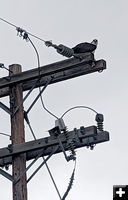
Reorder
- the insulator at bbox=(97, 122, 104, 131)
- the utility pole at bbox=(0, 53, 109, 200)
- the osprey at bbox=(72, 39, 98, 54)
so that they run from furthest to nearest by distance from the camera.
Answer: the osprey at bbox=(72, 39, 98, 54)
the insulator at bbox=(97, 122, 104, 131)
the utility pole at bbox=(0, 53, 109, 200)

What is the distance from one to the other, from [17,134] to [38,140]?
57 cm

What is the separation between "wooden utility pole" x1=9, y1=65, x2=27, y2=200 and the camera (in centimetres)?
2181

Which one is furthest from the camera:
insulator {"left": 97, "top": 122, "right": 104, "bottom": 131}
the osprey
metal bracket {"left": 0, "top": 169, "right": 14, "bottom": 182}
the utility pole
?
metal bracket {"left": 0, "top": 169, "right": 14, "bottom": 182}

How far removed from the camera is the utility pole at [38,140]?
21562 mm

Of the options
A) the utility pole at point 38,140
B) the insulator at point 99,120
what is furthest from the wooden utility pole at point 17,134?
the insulator at point 99,120

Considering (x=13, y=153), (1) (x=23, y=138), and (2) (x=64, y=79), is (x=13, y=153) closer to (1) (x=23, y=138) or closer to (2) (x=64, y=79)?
(1) (x=23, y=138)

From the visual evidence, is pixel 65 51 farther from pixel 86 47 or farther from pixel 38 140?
pixel 38 140

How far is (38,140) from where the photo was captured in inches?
867

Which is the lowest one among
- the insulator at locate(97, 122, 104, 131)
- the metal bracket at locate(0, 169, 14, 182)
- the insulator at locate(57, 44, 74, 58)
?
the metal bracket at locate(0, 169, 14, 182)

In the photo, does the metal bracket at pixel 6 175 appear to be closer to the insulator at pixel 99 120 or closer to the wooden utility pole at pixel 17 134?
the wooden utility pole at pixel 17 134

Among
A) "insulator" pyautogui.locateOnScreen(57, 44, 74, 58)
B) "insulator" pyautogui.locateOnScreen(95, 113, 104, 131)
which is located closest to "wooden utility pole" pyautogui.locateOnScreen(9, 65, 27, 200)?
"insulator" pyautogui.locateOnScreen(57, 44, 74, 58)

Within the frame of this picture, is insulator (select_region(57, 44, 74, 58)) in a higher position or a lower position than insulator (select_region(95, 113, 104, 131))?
higher

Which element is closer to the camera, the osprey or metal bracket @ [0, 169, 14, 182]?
the osprey

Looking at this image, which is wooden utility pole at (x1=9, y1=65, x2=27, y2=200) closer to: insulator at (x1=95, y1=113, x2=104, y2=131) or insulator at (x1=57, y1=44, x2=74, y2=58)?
insulator at (x1=57, y1=44, x2=74, y2=58)
